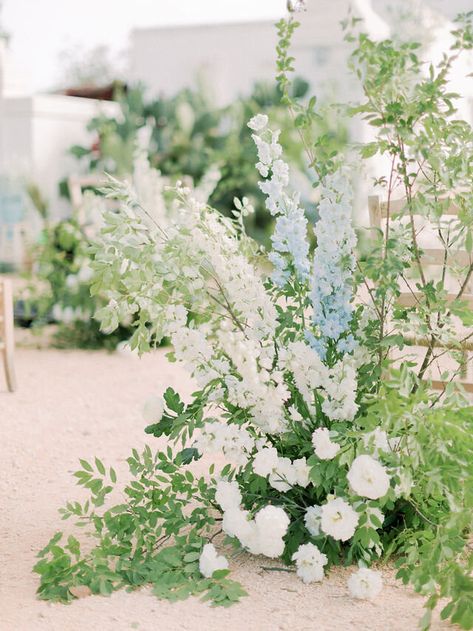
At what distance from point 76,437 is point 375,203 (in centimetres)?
192

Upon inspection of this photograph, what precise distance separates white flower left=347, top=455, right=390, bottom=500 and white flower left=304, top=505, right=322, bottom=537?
0.94 feet

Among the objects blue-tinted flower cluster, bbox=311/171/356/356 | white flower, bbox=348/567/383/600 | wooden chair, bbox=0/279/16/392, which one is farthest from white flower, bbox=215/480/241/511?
wooden chair, bbox=0/279/16/392

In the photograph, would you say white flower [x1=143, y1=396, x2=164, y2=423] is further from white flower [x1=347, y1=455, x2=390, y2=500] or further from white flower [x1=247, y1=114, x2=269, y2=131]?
white flower [x1=247, y1=114, x2=269, y2=131]

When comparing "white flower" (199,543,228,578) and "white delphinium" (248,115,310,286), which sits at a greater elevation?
"white delphinium" (248,115,310,286)

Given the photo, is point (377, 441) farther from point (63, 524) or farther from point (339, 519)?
point (63, 524)

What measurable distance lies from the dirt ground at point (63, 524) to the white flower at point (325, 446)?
389 millimetres

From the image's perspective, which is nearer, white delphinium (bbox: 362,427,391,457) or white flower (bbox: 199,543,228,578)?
white delphinium (bbox: 362,427,391,457)

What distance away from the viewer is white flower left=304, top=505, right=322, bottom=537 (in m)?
2.79

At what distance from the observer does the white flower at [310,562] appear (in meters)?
2.72

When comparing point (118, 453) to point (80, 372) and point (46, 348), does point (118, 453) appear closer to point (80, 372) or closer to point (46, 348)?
point (80, 372)

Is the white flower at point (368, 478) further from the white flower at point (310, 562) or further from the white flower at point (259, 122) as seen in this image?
the white flower at point (259, 122)

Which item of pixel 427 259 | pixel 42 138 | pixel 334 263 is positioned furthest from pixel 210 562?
pixel 42 138

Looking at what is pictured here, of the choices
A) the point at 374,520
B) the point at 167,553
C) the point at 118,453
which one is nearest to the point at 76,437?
the point at 118,453

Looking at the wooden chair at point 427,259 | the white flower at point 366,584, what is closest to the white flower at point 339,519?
the white flower at point 366,584
